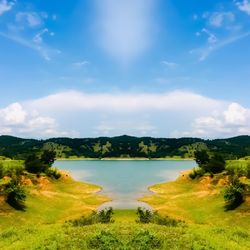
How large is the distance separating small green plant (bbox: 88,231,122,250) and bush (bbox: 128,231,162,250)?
115cm

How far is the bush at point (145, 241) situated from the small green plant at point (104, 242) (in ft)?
3.77

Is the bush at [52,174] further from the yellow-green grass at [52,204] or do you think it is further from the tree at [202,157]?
the tree at [202,157]

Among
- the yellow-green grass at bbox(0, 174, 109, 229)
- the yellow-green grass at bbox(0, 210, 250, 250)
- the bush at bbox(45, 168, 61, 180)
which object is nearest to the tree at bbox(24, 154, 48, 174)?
the bush at bbox(45, 168, 61, 180)

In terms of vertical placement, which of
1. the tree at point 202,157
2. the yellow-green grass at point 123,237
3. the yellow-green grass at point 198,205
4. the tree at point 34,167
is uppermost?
the tree at point 202,157

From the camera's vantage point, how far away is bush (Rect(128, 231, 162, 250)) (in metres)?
30.1

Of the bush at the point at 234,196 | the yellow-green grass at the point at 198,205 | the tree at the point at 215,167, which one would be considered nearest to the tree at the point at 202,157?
the tree at the point at 215,167

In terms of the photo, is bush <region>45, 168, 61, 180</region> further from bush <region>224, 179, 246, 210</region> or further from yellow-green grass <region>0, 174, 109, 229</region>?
bush <region>224, 179, 246, 210</region>

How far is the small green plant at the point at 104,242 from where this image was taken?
3028 cm

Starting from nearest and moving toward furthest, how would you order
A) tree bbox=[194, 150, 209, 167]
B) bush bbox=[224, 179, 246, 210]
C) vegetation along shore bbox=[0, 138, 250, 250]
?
vegetation along shore bbox=[0, 138, 250, 250] < bush bbox=[224, 179, 246, 210] < tree bbox=[194, 150, 209, 167]

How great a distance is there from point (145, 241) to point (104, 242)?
10.8 ft

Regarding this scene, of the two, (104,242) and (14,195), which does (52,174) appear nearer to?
(14,195)

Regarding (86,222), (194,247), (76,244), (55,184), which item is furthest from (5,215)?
(55,184)

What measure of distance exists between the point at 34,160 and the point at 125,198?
130 ft

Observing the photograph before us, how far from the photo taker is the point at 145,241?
31.1m
